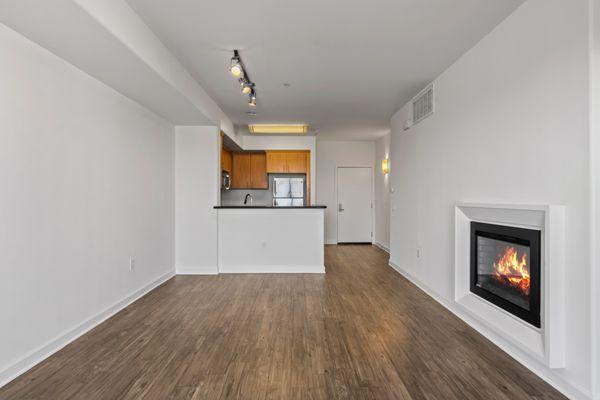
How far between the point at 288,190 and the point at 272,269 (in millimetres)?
2787

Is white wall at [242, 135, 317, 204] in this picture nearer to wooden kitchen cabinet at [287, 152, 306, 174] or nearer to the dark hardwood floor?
wooden kitchen cabinet at [287, 152, 306, 174]

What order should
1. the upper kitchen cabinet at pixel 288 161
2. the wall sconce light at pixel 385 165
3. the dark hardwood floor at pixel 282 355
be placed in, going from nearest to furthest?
1. the dark hardwood floor at pixel 282 355
2. the wall sconce light at pixel 385 165
3. the upper kitchen cabinet at pixel 288 161

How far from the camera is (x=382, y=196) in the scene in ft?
25.2

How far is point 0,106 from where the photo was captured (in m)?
2.10

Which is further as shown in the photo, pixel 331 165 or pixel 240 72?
pixel 331 165

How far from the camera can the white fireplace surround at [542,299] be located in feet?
6.56

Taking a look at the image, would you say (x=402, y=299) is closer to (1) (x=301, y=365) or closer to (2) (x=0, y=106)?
(1) (x=301, y=365)

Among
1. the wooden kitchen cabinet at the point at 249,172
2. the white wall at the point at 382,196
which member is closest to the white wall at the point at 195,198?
the wooden kitchen cabinet at the point at 249,172

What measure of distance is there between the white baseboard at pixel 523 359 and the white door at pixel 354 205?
4.47 m

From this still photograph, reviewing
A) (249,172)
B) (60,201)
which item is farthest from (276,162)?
(60,201)

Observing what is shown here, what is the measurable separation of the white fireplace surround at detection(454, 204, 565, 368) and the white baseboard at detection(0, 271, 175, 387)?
3.41 meters

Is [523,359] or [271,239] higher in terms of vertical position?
[271,239]

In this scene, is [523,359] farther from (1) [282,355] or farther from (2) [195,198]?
(2) [195,198]

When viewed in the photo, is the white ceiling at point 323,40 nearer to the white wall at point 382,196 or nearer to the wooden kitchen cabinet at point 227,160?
the wooden kitchen cabinet at point 227,160
